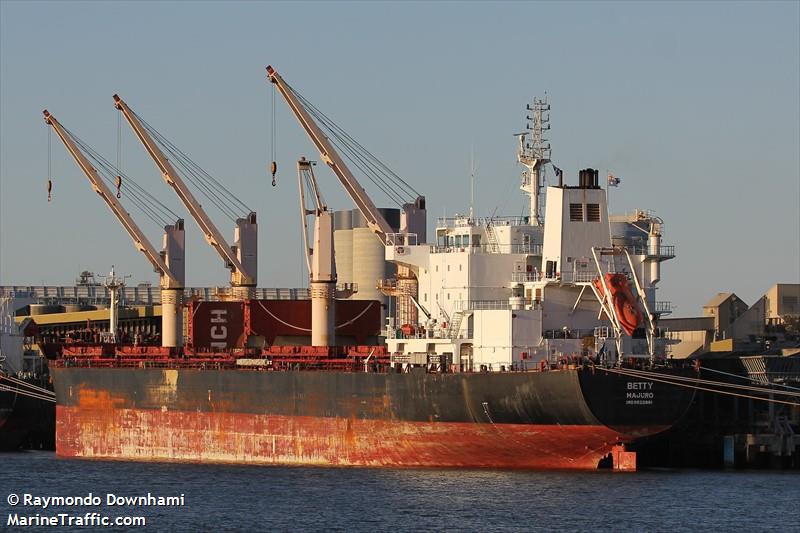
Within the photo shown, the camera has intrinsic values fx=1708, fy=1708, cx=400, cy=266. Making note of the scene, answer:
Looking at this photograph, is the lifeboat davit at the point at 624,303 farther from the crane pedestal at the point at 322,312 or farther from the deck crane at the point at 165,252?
the deck crane at the point at 165,252

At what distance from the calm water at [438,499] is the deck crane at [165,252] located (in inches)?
541

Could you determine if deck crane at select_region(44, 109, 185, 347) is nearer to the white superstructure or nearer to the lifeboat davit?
the white superstructure

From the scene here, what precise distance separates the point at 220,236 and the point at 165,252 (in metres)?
2.53

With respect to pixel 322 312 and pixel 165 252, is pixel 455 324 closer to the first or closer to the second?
pixel 322 312

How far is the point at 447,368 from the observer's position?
5453 centimetres

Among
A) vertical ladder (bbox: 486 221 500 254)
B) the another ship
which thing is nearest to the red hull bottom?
the another ship

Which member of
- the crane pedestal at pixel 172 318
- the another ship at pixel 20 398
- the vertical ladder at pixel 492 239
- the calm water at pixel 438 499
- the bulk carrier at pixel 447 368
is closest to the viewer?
the calm water at pixel 438 499

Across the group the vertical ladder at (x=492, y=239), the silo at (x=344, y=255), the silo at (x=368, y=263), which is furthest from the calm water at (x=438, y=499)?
the silo at (x=344, y=255)

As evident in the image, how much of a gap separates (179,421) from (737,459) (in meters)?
20.2

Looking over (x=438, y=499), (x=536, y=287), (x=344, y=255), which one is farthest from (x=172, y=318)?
(x=344, y=255)

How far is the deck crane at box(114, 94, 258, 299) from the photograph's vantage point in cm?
6912

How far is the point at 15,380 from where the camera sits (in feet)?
240

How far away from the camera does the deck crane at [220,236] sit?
69.1m

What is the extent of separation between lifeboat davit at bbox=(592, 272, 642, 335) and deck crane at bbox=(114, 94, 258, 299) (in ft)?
70.7
